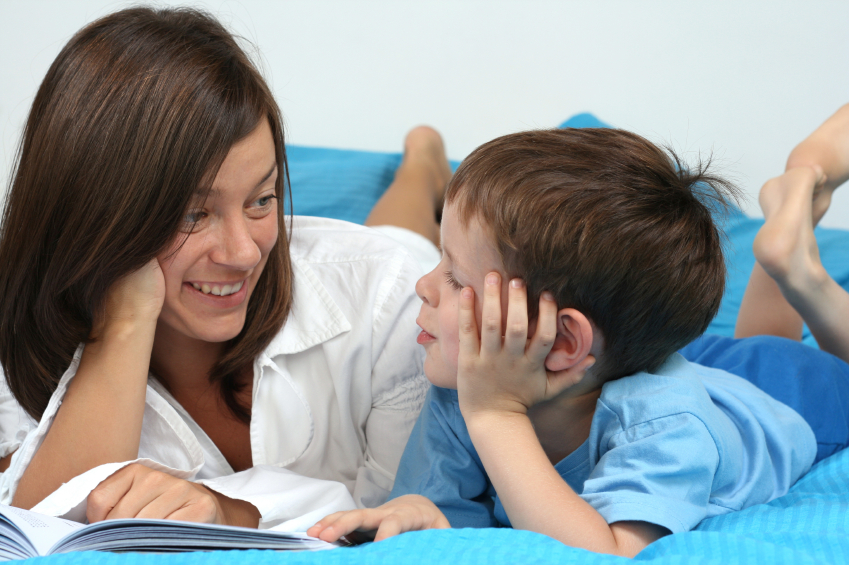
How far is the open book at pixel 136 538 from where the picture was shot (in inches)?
24.6

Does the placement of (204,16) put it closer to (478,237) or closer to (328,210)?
(478,237)

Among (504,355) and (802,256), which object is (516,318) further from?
(802,256)

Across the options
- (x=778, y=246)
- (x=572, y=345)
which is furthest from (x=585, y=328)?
(x=778, y=246)

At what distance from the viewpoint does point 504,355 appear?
77 cm

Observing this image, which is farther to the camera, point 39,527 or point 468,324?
point 468,324

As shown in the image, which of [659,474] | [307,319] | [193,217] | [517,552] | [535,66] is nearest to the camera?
[517,552]

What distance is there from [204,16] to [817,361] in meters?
1.10

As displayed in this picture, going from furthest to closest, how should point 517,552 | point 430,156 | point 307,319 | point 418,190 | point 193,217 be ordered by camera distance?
point 430,156, point 418,190, point 307,319, point 193,217, point 517,552

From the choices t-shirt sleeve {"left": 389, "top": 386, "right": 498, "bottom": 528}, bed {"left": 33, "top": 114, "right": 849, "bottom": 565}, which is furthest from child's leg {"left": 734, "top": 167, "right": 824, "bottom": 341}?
t-shirt sleeve {"left": 389, "top": 386, "right": 498, "bottom": 528}

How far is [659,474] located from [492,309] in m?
0.24

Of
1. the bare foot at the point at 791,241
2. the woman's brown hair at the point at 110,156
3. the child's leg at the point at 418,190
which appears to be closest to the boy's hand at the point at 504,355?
the woman's brown hair at the point at 110,156

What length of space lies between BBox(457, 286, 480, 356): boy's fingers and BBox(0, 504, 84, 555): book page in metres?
0.42

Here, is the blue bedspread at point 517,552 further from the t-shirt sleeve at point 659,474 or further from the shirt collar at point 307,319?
the shirt collar at point 307,319

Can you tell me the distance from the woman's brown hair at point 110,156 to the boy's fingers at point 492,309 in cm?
35
